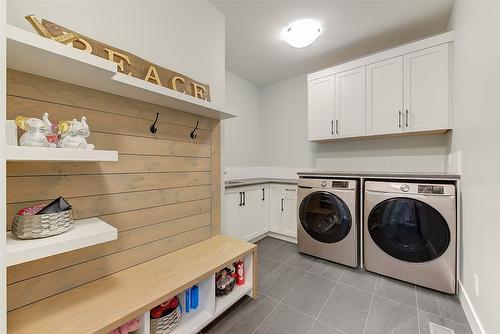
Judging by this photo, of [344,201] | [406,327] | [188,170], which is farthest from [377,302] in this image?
[188,170]

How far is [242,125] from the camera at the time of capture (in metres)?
3.39

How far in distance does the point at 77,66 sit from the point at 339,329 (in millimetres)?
2023

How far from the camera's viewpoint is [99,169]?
115 centimetres

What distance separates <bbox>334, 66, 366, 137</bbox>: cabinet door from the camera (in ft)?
7.95

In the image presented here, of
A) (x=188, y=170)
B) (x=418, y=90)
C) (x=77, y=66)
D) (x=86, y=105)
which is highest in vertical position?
(x=418, y=90)

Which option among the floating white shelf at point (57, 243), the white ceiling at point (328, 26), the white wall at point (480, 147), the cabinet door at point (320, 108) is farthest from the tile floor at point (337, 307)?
the white ceiling at point (328, 26)

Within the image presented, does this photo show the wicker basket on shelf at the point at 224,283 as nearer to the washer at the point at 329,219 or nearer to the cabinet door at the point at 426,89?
the washer at the point at 329,219

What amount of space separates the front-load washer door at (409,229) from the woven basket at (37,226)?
2.25m

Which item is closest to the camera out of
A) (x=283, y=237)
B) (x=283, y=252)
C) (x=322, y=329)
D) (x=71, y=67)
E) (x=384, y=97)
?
(x=71, y=67)

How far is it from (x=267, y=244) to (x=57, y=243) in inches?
91.8

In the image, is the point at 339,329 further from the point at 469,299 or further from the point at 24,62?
the point at 24,62

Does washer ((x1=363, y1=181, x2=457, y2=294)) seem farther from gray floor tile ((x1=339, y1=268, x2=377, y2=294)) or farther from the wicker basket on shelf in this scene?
the wicker basket on shelf

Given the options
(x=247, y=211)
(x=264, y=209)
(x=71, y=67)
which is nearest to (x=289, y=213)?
(x=264, y=209)

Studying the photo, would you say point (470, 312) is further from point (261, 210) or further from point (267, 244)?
point (261, 210)
